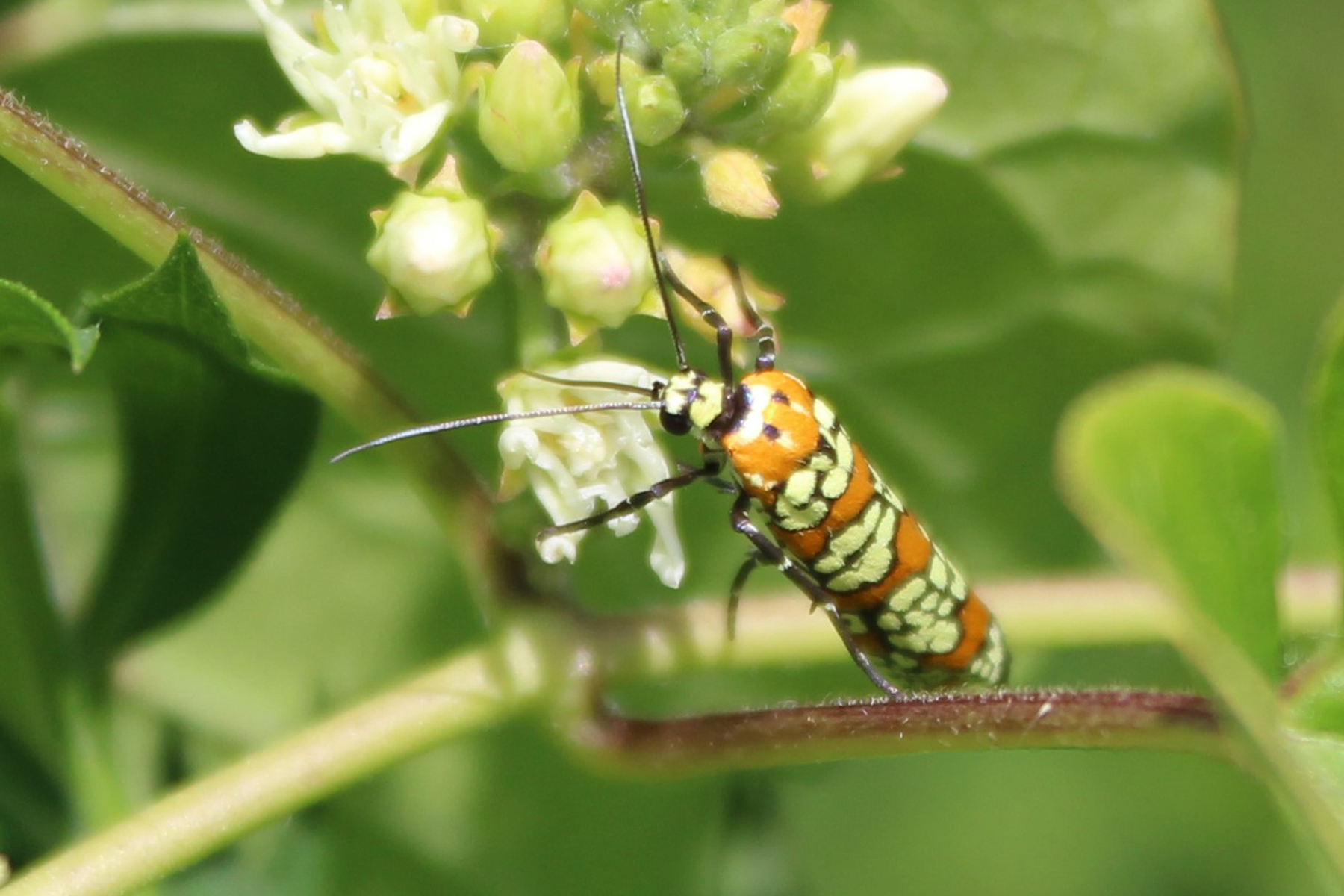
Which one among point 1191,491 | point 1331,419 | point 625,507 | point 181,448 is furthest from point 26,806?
point 1331,419

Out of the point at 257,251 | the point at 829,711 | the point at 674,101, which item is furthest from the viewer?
the point at 257,251

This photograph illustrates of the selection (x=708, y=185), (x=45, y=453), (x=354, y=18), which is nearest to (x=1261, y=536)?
(x=708, y=185)

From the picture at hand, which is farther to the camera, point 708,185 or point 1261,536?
point 708,185

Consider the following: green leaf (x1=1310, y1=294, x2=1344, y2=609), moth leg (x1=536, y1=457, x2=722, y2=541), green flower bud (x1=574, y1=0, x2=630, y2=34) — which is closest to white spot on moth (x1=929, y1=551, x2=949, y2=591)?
moth leg (x1=536, y1=457, x2=722, y2=541)

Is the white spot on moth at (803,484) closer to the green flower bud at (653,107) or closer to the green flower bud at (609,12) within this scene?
the green flower bud at (653,107)

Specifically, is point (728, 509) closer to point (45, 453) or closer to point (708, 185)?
point (708, 185)

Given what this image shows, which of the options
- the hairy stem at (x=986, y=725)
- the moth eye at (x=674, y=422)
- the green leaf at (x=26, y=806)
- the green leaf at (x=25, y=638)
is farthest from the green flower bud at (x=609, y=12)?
the green leaf at (x=26, y=806)
